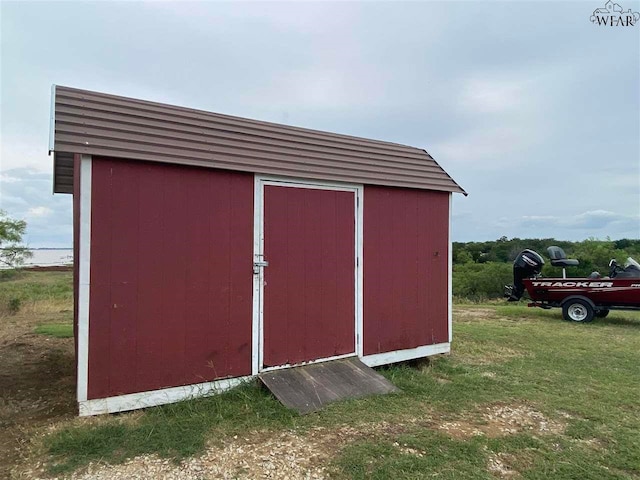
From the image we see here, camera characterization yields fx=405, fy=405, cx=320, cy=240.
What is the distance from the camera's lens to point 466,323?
26.8 feet

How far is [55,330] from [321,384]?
5.56 metres

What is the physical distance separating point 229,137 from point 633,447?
13.1 ft

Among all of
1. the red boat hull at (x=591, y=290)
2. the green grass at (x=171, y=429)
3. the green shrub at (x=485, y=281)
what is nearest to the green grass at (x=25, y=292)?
the green grass at (x=171, y=429)

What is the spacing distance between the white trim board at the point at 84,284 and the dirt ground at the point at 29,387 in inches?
18.1

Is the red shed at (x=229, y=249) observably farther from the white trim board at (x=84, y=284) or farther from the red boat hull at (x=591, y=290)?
the red boat hull at (x=591, y=290)

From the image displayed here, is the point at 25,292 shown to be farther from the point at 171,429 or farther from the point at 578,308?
the point at 578,308

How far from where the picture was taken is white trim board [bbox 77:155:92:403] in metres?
3.01

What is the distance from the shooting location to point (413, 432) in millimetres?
2893

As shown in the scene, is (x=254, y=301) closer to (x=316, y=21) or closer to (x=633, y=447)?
(x=633, y=447)

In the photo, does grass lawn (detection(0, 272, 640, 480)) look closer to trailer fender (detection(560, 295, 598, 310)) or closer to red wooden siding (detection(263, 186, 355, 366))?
red wooden siding (detection(263, 186, 355, 366))

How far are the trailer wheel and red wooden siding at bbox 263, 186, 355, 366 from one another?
631cm

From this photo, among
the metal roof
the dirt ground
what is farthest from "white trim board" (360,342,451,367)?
the dirt ground

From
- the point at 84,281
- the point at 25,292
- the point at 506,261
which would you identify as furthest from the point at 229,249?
the point at 506,261

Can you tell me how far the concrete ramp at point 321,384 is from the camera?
338cm
